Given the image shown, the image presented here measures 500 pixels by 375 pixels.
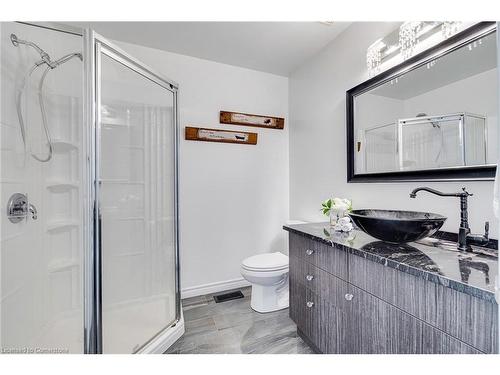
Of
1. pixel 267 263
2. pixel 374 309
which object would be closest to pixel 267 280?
pixel 267 263

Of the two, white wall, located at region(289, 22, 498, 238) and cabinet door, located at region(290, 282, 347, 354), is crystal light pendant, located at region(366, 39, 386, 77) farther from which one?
cabinet door, located at region(290, 282, 347, 354)

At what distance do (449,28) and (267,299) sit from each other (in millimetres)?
2209

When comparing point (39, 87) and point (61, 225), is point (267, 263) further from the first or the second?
point (39, 87)

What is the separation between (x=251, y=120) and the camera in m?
2.56

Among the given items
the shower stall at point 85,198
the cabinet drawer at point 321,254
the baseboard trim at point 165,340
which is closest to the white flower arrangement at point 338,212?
the cabinet drawer at point 321,254

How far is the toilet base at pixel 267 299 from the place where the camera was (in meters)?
2.01

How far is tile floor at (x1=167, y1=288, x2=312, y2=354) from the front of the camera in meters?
1.55

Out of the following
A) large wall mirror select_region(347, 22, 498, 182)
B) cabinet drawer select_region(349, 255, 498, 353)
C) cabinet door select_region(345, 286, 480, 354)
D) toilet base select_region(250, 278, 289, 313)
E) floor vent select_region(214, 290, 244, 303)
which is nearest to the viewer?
cabinet drawer select_region(349, 255, 498, 353)

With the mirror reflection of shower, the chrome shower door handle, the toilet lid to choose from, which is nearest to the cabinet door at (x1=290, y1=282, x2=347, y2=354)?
the toilet lid

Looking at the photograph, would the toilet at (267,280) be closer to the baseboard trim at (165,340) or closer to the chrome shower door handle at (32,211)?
the baseboard trim at (165,340)

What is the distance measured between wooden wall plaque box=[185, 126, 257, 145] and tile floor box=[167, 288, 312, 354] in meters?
1.63

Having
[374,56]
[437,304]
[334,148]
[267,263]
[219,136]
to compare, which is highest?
[374,56]

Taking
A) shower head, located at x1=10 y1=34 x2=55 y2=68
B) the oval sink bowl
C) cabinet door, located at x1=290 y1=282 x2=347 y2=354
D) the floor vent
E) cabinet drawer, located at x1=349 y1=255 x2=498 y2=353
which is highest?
shower head, located at x1=10 y1=34 x2=55 y2=68

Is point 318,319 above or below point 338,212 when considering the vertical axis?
below
